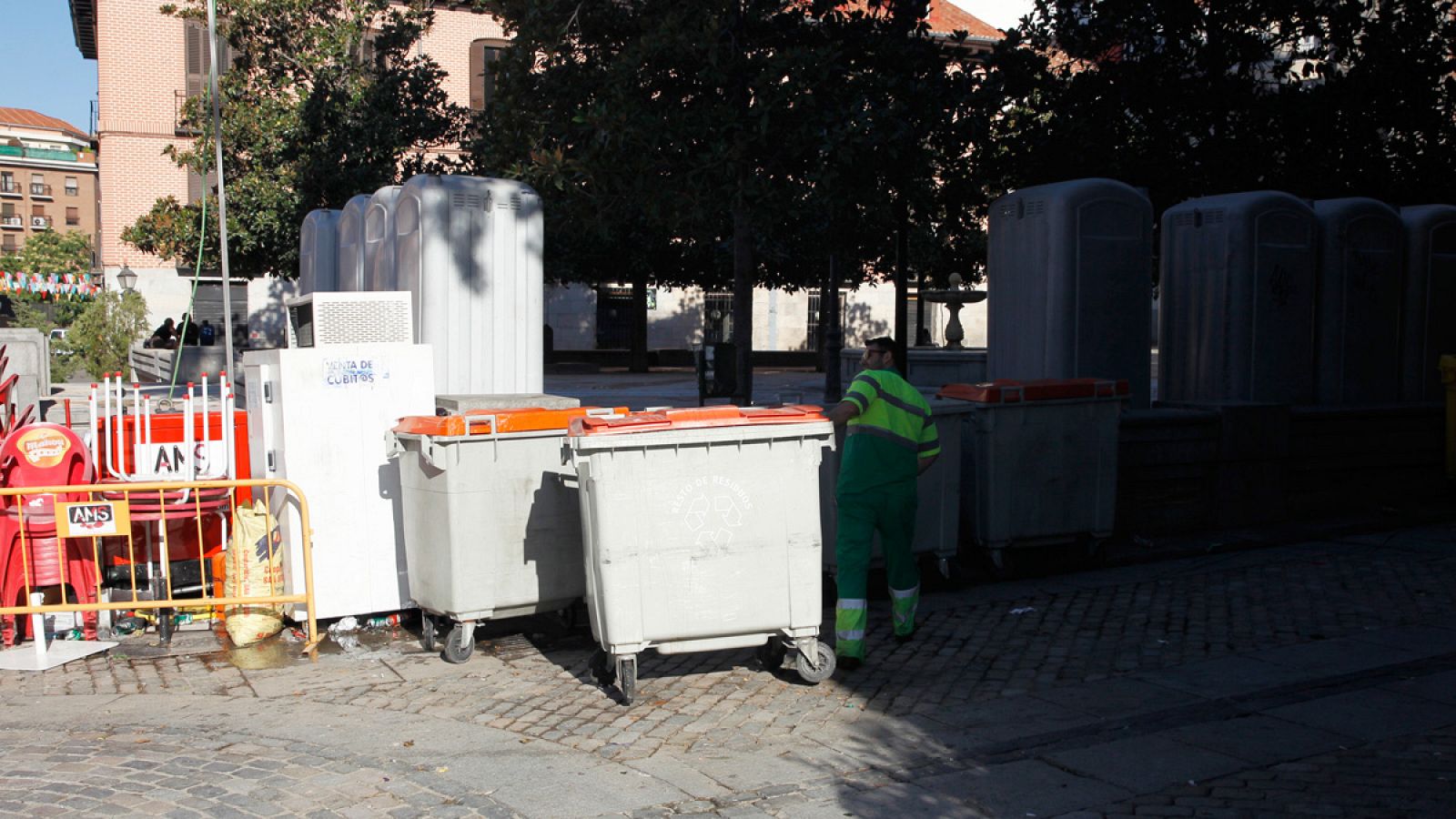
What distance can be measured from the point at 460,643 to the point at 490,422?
118 cm

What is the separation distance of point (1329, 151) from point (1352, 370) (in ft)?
13.5

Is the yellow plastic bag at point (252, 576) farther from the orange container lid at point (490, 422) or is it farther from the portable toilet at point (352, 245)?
the portable toilet at point (352, 245)

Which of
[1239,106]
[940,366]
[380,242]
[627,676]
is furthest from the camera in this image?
[940,366]

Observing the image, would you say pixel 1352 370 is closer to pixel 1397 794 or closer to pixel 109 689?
pixel 1397 794

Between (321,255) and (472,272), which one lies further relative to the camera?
(321,255)

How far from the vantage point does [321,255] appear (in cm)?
1469

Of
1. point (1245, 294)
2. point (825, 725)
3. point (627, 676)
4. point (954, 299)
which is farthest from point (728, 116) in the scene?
point (954, 299)

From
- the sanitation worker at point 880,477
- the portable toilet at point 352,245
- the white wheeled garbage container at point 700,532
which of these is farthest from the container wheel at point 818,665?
the portable toilet at point 352,245

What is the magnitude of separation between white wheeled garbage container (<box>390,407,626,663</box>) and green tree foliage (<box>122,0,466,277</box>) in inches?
681

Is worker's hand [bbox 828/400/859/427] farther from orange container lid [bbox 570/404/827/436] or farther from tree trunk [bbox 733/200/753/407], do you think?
tree trunk [bbox 733/200/753/407]

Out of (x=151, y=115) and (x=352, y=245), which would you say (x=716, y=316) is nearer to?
(x=151, y=115)

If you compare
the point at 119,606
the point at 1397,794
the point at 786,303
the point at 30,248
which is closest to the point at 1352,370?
the point at 1397,794

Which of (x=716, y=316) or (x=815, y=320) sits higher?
(x=716, y=316)

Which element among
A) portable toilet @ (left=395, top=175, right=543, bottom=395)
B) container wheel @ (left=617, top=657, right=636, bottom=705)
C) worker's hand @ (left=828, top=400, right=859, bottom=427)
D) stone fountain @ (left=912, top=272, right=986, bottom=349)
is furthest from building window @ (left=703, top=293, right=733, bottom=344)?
container wheel @ (left=617, top=657, right=636, bottom=705)
